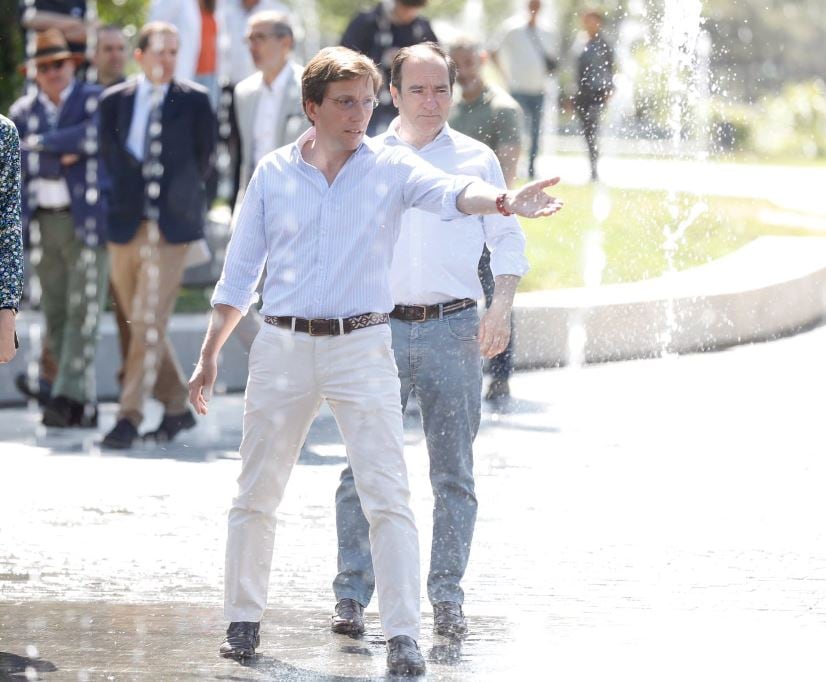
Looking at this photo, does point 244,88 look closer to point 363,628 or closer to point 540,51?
point 363,628

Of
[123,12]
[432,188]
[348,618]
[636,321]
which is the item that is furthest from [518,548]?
[123,12]

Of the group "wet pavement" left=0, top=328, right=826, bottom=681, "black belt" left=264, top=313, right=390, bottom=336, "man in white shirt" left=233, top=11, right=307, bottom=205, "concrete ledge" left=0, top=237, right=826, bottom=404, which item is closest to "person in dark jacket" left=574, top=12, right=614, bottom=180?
"concrete ledge" left=0, top=237, right=826, bottom=404

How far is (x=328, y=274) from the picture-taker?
233 inches

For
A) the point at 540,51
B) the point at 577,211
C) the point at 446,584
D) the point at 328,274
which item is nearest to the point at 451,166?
the point at 328,274

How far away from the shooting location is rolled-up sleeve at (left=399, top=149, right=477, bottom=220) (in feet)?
19.1

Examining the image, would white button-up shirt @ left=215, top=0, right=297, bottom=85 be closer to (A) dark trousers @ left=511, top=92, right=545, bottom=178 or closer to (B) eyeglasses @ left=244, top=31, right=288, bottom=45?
(B) eyeglasses @ left=244, top=31, right=288, bottom=45

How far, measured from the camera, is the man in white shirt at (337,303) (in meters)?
5.90

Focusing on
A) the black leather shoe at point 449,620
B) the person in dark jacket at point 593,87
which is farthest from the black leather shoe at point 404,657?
the person in dark jacket at point 593,87

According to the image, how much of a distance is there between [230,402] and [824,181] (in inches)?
610

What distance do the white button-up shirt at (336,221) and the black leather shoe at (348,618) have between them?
1.03 meters

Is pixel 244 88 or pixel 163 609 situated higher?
pixel 244 88

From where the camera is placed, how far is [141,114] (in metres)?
10.6

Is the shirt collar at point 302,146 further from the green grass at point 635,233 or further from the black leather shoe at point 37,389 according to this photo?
the green grass at point 635,233

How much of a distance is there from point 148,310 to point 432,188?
15.4 feet
